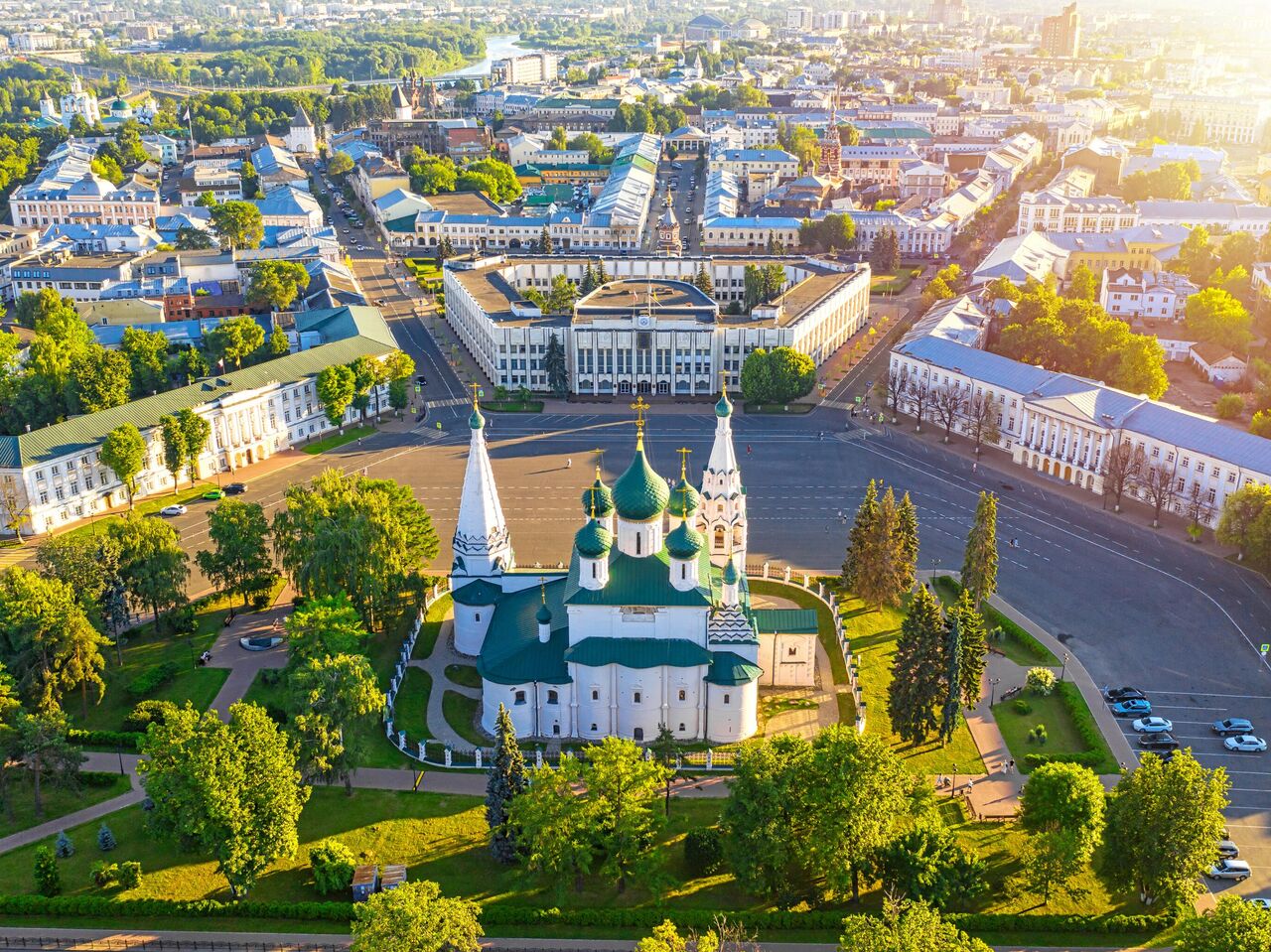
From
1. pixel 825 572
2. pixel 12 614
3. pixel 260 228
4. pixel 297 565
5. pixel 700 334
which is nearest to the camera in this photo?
pixel 12 614

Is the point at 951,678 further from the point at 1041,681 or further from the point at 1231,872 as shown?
the point at 1231,872

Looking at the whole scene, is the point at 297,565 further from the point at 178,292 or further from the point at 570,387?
the point at 178,292

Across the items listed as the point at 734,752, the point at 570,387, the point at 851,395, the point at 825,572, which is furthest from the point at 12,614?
the point at 851,395

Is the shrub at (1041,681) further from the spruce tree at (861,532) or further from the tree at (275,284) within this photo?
the tree at (275,284)

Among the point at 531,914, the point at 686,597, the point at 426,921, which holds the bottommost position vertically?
the point at 531,914

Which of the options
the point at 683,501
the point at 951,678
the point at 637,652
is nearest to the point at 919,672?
the point at 951,678

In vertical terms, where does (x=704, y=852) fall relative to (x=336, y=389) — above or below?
below

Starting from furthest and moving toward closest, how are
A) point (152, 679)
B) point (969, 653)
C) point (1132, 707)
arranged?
point (152, 679)
point (1132, 707)
point (969, 653)
